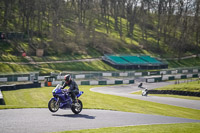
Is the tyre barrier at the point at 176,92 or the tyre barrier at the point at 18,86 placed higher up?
the tyre barrier at the point at 18,86

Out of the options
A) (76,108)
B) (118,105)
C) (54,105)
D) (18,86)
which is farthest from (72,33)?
(54,105)

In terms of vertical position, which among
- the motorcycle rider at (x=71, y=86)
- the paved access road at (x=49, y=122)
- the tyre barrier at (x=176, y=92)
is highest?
the motorcycle rider at (x=71, y=86)

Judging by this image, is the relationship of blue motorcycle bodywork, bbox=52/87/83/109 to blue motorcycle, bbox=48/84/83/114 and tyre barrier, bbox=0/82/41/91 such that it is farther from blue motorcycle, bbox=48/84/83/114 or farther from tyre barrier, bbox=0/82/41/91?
tyre barrier, bbox=0/82/41/91

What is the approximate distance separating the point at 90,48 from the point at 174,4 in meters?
39.4

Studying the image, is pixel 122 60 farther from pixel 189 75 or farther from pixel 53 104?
pixel 53 104

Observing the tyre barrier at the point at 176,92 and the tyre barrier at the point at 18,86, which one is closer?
the tyre barrier at the point at 18,86

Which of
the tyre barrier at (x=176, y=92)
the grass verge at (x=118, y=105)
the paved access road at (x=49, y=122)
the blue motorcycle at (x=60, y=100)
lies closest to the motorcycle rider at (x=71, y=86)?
Answer: the blue motorcycle at (x=60, y=100)

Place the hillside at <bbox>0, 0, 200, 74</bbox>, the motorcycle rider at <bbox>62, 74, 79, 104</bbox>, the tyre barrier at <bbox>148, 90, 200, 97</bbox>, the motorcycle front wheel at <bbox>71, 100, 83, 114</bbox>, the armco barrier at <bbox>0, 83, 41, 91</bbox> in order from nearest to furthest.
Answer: the motorcycle rider at <bbox>62, 74, 79, 104</bbox> < the motorcycle front wheel at <bbox>71, 100, 83, 114</bbox> < the armco barrier at <bbox>0, 83, 41, 91</bbox> < the tyre barrier at <bbox>148, 90, 200, 97</bbox> < the hillside at <bbox>0, 0, 200, 74</bbox>

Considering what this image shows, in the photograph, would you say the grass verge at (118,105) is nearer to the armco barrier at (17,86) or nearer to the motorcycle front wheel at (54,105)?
the motorcycle front wheel at (54,105)

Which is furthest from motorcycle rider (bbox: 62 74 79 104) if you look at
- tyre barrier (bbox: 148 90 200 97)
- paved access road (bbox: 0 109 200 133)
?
tyre barrier (bbox: 148 90 200 97)

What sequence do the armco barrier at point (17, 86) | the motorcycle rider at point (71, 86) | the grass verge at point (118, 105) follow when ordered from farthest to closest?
the armco barrier at point (17, 86), the grass verge at point (118, 105), the motorcycle rider at point (71, 86)

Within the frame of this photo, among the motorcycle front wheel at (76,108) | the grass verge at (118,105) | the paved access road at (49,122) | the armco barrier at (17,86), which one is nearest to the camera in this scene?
the paved access road at (49,122)

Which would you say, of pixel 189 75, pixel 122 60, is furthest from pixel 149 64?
pixel 189 75

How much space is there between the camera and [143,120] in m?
14.8
